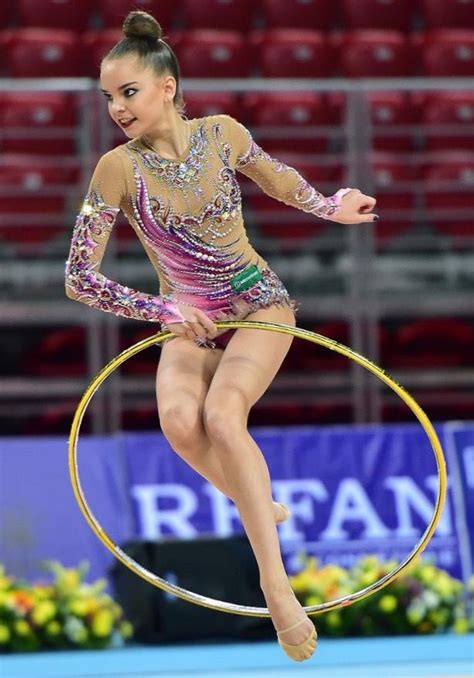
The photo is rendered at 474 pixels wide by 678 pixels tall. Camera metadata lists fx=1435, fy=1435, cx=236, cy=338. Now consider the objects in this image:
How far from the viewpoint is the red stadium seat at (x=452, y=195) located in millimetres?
7539

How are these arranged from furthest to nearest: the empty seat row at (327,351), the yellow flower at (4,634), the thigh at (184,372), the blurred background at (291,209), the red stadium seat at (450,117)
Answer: the red stadium seat at (450,117) → the empty seat row at (327,351) → the blurred background at (291,209) → the yellow flower at (4,634) → the thigh at (184,372)

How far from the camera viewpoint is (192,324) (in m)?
3.82

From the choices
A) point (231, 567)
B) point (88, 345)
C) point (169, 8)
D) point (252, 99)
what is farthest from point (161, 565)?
point (169, 8)

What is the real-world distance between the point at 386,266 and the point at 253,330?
12.2 feet

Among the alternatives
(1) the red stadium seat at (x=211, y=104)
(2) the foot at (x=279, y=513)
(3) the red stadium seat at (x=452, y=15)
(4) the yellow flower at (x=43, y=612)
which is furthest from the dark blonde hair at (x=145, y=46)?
(3) the red stadium seat at (x=452, y=15)

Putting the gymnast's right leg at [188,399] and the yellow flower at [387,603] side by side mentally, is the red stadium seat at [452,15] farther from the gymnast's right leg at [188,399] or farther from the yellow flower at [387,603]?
the gymnast's right leg at [188,399]

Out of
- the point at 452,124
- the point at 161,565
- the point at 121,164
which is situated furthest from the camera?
the point at 452,124

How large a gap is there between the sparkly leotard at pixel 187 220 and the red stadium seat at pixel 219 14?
4.52 metres

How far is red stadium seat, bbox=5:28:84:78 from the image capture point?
7.92 metres

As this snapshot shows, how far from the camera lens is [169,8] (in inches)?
336

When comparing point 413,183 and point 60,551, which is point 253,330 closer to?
point 60,551

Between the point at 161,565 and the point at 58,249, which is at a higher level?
the point at 58,249

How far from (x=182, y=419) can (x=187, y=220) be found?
55 cm

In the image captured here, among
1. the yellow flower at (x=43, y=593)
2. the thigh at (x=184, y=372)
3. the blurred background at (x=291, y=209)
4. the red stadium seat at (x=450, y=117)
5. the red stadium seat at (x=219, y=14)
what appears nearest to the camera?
the thigh at (x=184, y=372)
